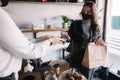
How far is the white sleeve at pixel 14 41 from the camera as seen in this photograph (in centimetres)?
85

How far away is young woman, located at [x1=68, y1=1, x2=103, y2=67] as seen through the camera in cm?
200

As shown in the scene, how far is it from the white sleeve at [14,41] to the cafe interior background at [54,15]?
1467 mm

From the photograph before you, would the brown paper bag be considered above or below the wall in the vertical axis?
below

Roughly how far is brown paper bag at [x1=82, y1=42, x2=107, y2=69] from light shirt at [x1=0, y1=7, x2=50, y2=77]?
78 cm

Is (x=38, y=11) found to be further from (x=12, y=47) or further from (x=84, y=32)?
(x=12, y=47)

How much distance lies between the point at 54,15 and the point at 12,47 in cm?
189

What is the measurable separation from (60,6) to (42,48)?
1837 mm

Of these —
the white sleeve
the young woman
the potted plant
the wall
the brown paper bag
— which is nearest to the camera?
the white sleeve

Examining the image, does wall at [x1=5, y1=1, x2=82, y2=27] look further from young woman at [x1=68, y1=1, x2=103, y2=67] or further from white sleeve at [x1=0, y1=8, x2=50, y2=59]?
white sleeve at [x1=0, y1=8, x2=50, y2=59]

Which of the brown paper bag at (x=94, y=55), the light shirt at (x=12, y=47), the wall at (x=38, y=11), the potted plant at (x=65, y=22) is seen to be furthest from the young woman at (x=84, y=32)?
the light shirt at (x=12, y=47)

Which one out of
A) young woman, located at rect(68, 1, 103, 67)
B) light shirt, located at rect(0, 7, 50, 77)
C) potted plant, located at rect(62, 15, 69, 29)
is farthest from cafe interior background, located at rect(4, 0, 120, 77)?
light shirt, located at rect(0, 7, 50, 77)

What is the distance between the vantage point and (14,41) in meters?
0.89

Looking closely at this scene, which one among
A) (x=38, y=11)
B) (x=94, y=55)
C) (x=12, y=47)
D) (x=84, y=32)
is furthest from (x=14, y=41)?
(x=38, y=11)

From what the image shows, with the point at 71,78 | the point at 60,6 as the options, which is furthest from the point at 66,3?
the point at 71,78
